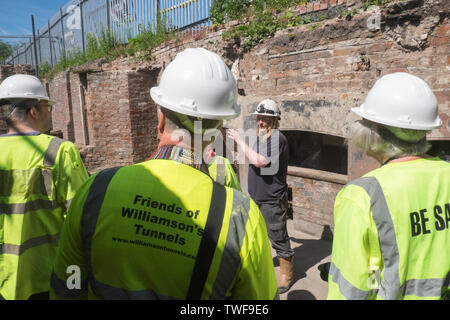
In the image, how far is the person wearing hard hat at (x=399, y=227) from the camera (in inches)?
56.8

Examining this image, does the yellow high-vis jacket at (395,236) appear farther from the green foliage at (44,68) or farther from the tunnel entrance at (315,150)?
the green foliage at (44,68)

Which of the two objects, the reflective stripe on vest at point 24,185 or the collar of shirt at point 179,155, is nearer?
the collar of shirt at point 179,155

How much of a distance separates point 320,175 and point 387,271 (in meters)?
3.30

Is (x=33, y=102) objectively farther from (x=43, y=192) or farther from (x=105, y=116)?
(x=105, y=116)

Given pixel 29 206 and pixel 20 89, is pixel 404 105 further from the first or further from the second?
pixel 20 89

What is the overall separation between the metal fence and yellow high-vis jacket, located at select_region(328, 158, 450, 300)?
7.51 meters

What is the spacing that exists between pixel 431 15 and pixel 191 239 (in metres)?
3.69

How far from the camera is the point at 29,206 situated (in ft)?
6.99

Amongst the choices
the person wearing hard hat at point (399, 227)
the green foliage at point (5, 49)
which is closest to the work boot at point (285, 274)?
the person wearing hard hat at point (399, 227)

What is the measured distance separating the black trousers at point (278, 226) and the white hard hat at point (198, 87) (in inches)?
→ 85.6

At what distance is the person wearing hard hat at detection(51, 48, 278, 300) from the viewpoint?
3.70 ft

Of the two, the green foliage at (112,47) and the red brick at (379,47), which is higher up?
the green foliage at (112,47)

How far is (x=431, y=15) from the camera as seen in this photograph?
3.40 m
